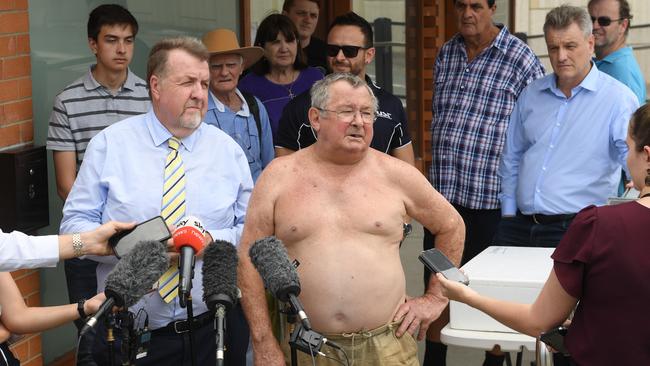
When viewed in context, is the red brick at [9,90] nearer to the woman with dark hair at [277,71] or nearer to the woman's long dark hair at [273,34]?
the woman with dark hair at [277,71]

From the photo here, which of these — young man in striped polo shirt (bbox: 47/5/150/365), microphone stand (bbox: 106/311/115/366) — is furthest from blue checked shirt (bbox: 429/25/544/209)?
microphone stand (bbox: 106/311/115/366)

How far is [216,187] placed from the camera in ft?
15.3

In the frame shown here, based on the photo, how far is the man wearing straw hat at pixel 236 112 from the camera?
6.13 metres

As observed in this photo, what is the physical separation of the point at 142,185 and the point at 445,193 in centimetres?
297

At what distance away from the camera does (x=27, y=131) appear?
6.00m

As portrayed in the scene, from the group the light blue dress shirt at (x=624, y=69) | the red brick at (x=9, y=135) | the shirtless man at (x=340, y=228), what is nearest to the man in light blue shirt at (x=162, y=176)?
the shirtless man at (x=340, y=228)

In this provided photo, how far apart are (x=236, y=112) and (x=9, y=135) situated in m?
1.21

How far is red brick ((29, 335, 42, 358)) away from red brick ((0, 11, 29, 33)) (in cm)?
162

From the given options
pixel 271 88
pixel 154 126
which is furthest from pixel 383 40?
pixel 154 126

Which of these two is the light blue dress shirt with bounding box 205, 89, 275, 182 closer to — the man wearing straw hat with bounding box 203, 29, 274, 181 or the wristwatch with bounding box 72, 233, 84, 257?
the man wearing straw hat with bounding box 203, 29, 274, 181

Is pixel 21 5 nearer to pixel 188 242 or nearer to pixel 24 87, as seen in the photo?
pixel 24 87

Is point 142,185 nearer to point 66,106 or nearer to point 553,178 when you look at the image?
point 66,106

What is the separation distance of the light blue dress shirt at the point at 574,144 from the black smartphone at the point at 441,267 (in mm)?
2085

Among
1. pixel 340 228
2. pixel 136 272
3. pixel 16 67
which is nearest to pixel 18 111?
pixel 16 67
